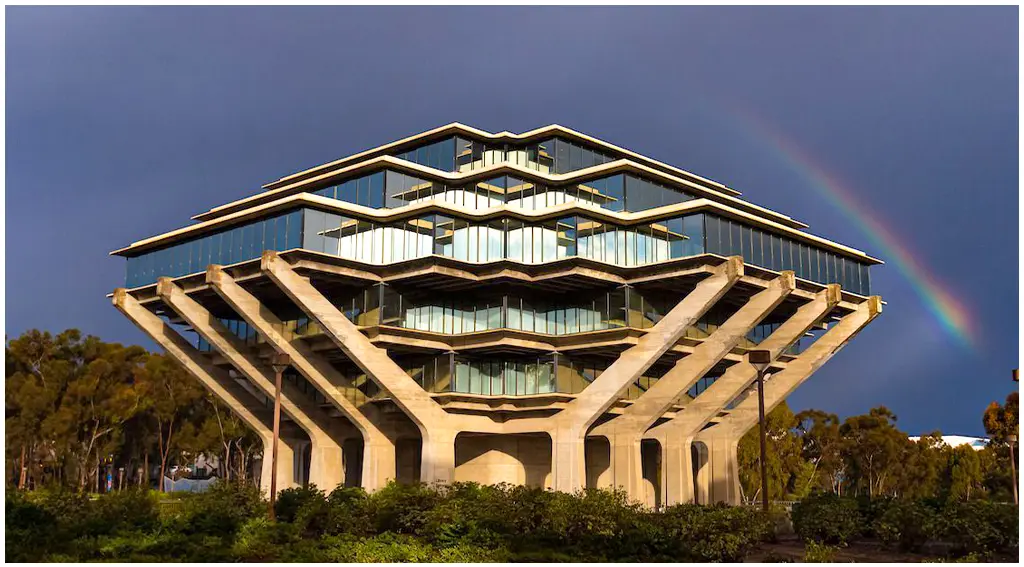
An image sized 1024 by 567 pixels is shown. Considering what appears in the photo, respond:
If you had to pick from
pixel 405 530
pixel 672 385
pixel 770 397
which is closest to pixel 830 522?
pixel 405 530

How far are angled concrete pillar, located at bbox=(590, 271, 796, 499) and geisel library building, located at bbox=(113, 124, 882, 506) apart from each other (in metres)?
0.11

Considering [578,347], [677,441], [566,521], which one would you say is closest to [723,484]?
[677,441]

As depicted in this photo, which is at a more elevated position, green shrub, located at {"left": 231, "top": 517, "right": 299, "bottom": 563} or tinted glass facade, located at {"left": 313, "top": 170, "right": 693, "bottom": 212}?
tinted glass facade, located at {"left": 313, "top": 170, "right": 693, "bottom": 212}

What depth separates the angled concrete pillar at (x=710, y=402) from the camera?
55.9 meters

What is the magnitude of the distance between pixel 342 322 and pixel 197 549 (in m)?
23.2

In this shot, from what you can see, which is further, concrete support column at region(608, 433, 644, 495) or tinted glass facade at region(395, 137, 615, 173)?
tinted glass facade at region(395, 137, 615, 173)

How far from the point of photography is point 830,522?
3250 cm

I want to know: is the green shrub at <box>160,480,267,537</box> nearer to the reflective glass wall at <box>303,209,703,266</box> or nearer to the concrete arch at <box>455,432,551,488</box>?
the reflective glass wall at <box>303,209,703,266</box>

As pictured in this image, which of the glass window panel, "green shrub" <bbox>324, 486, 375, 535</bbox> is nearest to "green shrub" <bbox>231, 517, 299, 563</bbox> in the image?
"green shrub" <bbox>324, 486, 375, 535</bbox>

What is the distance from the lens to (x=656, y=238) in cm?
5303

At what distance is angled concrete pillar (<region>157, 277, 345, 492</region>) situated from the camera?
5366 centimetres

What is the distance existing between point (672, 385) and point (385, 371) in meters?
14.6

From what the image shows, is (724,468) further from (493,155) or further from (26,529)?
(26,529)

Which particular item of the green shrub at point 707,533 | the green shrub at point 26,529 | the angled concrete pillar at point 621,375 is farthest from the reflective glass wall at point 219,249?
the green shrub at point 707,533
